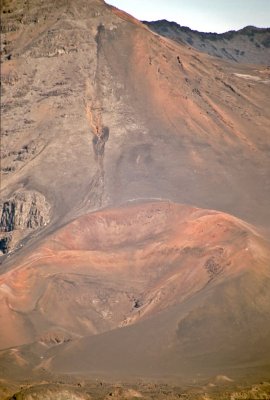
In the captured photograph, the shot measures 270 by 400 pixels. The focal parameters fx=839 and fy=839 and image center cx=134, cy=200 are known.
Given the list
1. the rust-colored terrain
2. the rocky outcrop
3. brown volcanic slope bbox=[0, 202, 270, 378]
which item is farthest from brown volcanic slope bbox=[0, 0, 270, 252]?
brown volcanic slope bbox=[0, 202, 270, 378]

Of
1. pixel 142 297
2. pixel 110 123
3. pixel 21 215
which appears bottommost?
pixel 142 297

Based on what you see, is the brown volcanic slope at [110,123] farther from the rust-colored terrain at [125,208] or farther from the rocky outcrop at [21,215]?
the rust-colored terrain at [125,208]

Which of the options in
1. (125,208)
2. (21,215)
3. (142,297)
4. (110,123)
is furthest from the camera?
(110,123)

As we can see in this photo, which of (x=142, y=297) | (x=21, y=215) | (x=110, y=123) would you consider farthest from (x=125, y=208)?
(x=110, y=123)

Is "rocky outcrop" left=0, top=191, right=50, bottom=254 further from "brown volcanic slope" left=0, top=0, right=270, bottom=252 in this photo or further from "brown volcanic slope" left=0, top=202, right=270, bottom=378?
"brown volcanic slope" left=0, top=202, right=270, bottom=378

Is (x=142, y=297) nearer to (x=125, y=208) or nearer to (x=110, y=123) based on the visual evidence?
(x=125, y=208)

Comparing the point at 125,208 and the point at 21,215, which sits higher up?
the point at 125,208

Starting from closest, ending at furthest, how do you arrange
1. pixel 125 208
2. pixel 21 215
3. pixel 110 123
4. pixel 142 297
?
1. pixel 142 297
2. pixel 125 208
3. pixel 21 215
4. pixel 110 123

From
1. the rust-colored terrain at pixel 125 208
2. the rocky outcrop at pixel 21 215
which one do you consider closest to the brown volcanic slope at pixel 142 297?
the rust-colored terrain at pixel 125 208
